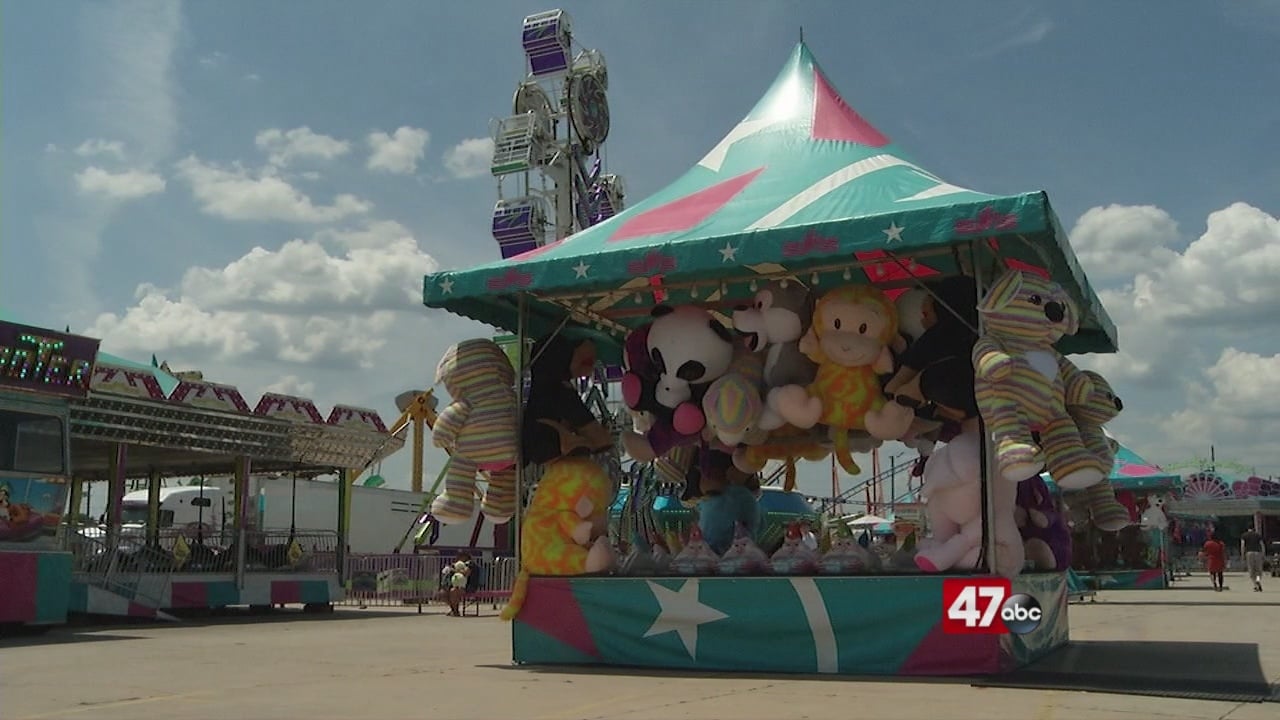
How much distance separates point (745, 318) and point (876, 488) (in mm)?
37490

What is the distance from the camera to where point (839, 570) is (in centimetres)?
910

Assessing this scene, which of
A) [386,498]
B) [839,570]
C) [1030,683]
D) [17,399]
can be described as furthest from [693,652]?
[386,498]

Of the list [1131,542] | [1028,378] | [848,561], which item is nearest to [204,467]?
[848,561]

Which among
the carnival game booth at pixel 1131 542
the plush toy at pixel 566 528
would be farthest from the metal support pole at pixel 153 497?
the carnival game booth at pixel 1131 542

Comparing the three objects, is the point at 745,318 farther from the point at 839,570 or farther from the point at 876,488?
the point at 876,488

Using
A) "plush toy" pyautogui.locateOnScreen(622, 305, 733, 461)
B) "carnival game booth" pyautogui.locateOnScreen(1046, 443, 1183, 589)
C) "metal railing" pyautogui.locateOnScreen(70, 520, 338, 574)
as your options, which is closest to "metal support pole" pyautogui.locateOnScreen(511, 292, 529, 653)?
"plush toy" pyautogui.locateOnScreen(622, 305, 733, 461)

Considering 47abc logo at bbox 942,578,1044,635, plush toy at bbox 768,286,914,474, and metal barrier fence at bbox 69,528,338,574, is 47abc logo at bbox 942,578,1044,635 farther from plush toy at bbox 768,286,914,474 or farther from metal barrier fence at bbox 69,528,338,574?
metal barrier fence at bbox 69,528,338,574

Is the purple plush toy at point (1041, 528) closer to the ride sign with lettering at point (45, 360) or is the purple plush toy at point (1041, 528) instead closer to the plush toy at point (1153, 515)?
the ride sign with lettering at point (45, 360)

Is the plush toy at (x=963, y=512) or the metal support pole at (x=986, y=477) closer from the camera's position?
the metal support pole at (x=986, y=477)

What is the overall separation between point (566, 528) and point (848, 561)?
250cm

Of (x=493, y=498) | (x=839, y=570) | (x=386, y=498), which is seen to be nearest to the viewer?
(x=839, y=570)

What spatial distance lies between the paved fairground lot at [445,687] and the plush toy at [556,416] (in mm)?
1972

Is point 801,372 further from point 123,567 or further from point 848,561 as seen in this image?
point 123,567

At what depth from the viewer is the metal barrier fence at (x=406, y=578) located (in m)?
24.4
